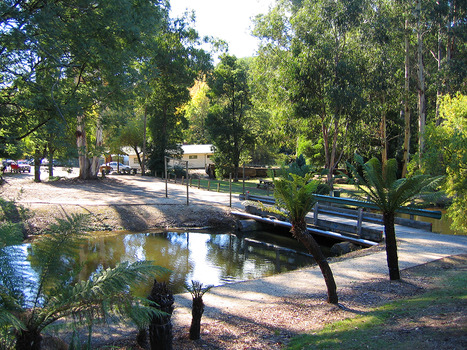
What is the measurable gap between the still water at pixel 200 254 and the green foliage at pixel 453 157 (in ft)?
16.9

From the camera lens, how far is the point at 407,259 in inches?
423

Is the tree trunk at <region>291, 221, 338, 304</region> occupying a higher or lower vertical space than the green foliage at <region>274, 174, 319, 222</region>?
lower

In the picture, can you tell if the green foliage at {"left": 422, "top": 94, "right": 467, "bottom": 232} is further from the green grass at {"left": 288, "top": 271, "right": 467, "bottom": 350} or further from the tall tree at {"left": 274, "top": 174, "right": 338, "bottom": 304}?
the tall tree at {"left": 274, "top": 174, "right": 338, "bottom": 304}

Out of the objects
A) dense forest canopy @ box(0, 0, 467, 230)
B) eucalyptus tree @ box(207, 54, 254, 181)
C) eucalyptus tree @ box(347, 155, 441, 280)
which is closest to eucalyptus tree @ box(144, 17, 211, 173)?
dense forest canopy @ box(0, 0, 467, 230)

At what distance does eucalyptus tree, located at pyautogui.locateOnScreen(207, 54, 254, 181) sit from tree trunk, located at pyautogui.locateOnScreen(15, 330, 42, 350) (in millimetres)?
33133

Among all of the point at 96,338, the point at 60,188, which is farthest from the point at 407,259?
the point at 60,188

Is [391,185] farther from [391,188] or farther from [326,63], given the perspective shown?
[326,63]

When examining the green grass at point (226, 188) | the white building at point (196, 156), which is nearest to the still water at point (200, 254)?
the green grass at point (226, 188)

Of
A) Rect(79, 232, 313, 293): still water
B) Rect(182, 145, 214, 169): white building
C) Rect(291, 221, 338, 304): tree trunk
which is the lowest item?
Rect(79, 232, 313, 293): still water

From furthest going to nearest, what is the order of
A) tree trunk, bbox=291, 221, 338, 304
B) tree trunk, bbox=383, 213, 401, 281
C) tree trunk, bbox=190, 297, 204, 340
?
tree trunk, bbox=383, 213, 401, 281 < tree trunk, bbox=291, 221, 338, 304 < tree trunk, bbox=190, 297, 204, 340

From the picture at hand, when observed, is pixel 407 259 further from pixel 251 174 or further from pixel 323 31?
pixel 251 174

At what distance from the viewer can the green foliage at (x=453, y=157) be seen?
10.8 m

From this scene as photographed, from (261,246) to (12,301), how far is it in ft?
41.4

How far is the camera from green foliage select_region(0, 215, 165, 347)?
4.63 meters
